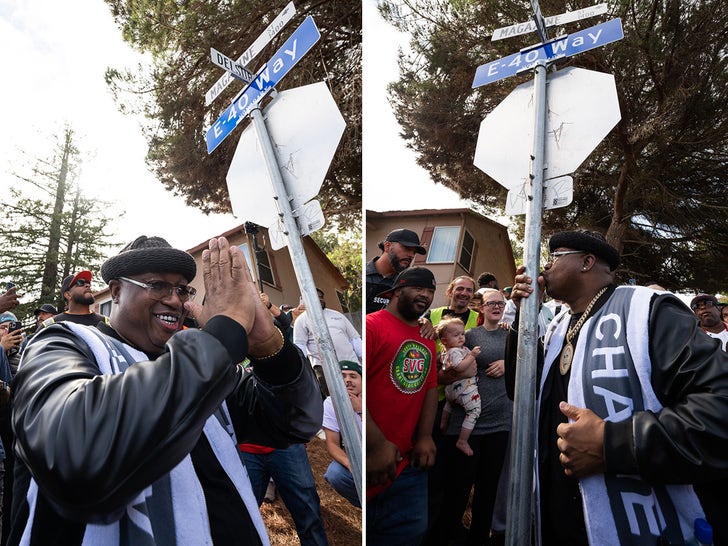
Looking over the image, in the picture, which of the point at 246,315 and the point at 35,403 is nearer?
the point at 35,403

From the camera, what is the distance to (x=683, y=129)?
24.8 ft

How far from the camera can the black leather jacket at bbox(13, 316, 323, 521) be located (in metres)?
0.86

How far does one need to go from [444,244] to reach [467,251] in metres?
0.84

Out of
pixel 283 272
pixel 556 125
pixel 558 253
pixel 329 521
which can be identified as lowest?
pixel 329 521

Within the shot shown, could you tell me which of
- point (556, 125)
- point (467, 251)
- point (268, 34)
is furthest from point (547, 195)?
point (467, 251)

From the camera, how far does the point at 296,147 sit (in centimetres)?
224

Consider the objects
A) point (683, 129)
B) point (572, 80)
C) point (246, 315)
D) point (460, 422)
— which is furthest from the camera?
point (683, 129)

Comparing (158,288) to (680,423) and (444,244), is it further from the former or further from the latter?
(444,244)

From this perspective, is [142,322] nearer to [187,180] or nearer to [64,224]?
[187,180]

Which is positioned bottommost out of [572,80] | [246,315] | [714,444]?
[714,444]

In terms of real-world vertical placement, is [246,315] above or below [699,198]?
below

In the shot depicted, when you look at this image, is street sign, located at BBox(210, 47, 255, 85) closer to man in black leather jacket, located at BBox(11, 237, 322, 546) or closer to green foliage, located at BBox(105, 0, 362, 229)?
man in black leather jacket, located at BBox(11, 237, 322, 546)

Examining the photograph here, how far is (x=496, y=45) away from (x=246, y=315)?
6436 mm

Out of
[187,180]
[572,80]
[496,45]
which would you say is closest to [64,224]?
[187,180]
